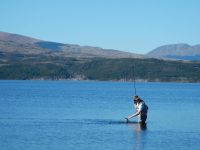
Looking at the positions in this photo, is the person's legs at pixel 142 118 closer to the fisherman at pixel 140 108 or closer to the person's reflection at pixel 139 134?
the fisherman at pixel 140 108

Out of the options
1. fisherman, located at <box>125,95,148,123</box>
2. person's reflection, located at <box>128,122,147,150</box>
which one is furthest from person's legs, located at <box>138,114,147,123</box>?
person's reflection, located at <box>128,122,147,150</box>

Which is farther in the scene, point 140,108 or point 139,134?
point 140,108

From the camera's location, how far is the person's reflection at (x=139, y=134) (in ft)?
133

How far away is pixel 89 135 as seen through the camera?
4462 cm

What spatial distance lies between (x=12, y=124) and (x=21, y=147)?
13774 mm

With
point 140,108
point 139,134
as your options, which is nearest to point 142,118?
point 140,108

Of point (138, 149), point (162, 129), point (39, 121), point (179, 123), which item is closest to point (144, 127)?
point (162, 129)

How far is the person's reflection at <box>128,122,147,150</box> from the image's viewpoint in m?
40.6

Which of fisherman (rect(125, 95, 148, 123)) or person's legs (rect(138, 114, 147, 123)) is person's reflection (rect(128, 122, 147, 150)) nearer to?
person's legs (rect(138, 114, 147, 123))

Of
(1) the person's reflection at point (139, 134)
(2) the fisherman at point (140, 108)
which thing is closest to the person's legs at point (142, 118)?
(2) the fisherman at point (140, 108)

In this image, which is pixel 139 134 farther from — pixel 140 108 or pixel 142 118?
pixel 142 118

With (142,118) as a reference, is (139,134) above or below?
below

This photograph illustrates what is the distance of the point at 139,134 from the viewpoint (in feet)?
153

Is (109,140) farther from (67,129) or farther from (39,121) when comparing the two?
(39,121)
